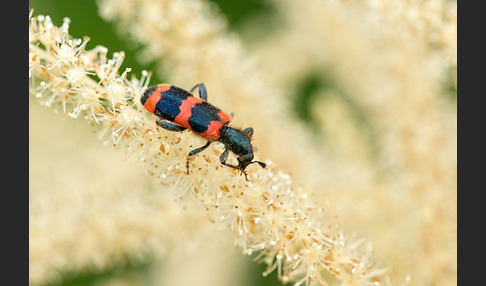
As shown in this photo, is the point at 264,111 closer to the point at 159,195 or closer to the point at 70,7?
the point at 159,195

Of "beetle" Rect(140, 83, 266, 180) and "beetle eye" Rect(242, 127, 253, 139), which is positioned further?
"beetle eye" Rect(242, 127, 253, 139)

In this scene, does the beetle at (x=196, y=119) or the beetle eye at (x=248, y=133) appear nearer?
the beetle at (x=196, y=119)

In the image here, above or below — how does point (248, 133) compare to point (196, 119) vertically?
above

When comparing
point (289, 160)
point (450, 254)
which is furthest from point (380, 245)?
point (289, 160)

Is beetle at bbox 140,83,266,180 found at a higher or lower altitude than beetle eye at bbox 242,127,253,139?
lower

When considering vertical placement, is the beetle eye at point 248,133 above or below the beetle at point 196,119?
above

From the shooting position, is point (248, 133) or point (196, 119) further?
point (248, 133)

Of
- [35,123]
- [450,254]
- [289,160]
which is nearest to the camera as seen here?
[450,254]

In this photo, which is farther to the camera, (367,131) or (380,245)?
(367,131)
